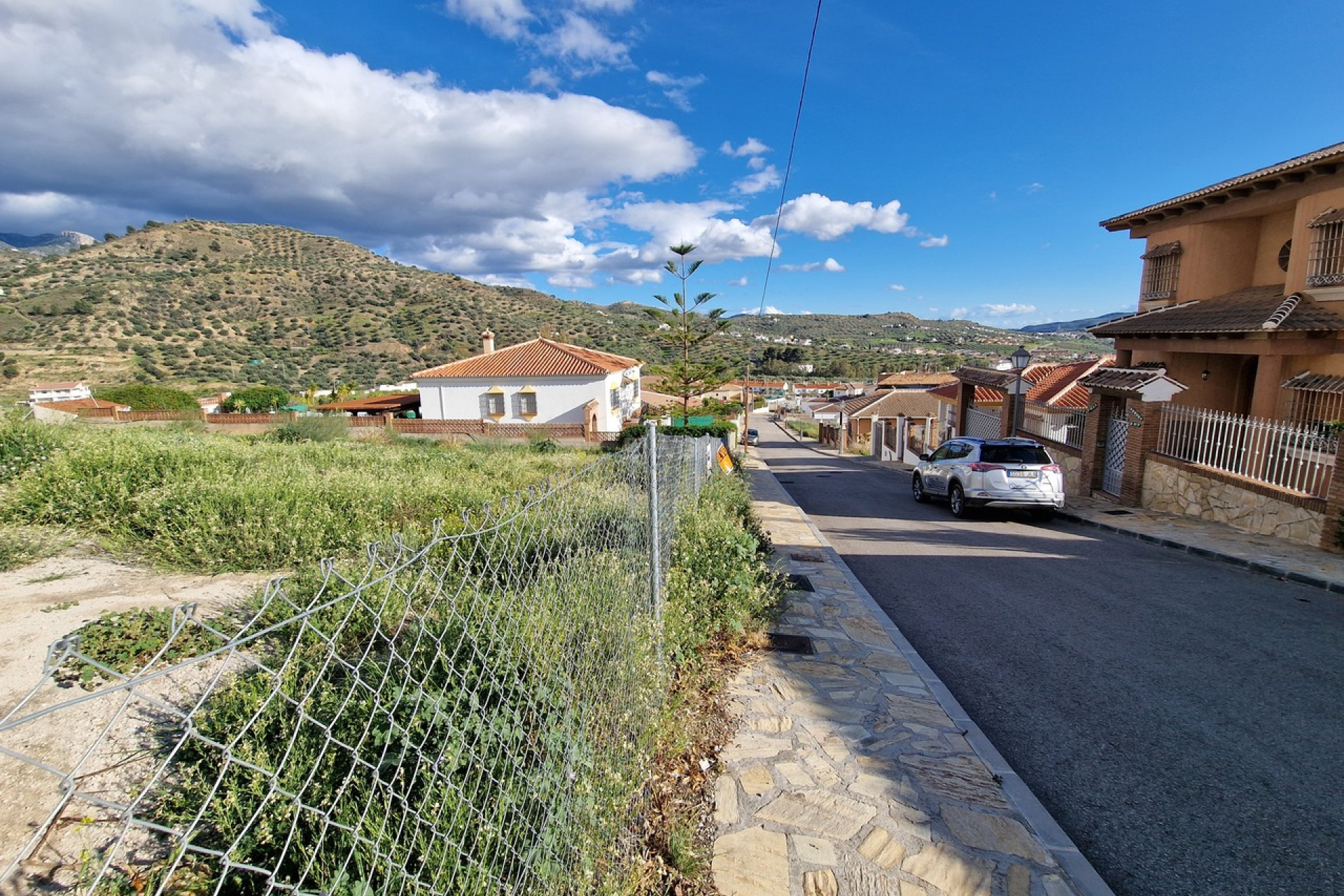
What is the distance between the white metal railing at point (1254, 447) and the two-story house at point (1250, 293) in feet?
4.92

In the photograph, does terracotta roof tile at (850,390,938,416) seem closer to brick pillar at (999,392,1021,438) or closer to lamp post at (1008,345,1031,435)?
brick pillar at (999,392,1021,438)

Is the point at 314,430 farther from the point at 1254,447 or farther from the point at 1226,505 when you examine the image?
the point at 1254,447

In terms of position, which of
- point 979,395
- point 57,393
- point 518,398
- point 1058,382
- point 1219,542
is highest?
point 1058,382

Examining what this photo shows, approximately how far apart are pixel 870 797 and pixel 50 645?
180 inches

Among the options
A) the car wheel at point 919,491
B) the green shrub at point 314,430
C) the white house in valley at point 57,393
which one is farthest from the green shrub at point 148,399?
the car wheel at point 919,491

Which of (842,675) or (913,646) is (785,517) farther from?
(842,675)

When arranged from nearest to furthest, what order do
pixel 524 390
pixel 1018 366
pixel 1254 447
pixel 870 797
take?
pixel 870 797 → pixel 1254 447 → pixel 1018 366 → pixel 524 390

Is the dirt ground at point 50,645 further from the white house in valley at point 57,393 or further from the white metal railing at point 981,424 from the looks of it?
the white house in valley at point 57,393

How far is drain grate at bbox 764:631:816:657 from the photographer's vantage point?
5301 mm

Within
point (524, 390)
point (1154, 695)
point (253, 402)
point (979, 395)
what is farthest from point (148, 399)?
point (1154, 695)

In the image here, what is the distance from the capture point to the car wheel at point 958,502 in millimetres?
11859

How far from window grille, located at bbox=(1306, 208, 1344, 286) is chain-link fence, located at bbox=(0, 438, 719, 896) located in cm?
1478

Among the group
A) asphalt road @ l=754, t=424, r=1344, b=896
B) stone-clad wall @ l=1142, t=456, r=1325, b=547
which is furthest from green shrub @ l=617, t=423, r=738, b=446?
asphalt road @ l=754, t=424, r=1344, b=896

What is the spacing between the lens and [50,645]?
356 centimetres
